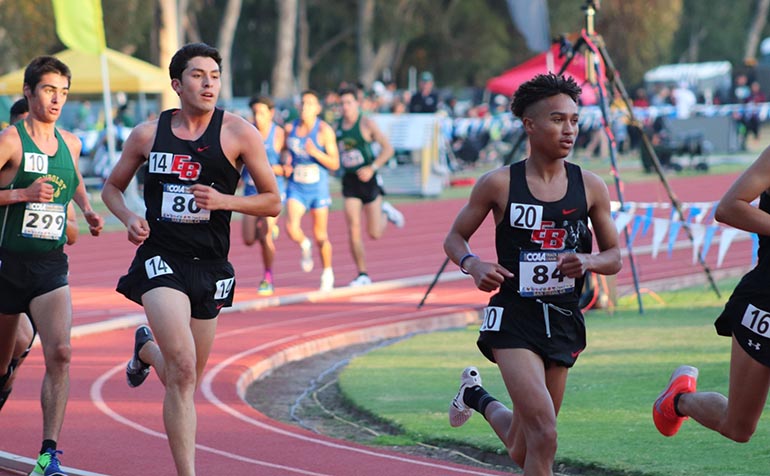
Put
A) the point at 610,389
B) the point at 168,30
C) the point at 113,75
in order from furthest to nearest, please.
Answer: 1. the point at 168,30
2. the point at 113,75
3. the point at 610,389

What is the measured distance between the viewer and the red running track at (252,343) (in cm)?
757

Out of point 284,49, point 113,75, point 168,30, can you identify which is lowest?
point 113,75

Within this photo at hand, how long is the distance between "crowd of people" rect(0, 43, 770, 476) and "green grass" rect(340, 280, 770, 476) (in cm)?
86

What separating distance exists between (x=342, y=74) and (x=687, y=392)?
180 ft

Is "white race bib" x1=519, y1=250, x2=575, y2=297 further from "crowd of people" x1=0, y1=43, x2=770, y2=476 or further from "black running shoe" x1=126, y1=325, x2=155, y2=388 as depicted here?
"black running shoe" x1=126, y1=325, x2=155, y2=388

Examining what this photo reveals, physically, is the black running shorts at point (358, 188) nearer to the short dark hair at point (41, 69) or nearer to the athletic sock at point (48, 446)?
the short dark hair at point (41, 69)

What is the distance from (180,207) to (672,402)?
8.24 feet

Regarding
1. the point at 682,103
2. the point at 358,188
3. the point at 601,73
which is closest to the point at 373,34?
the point at 682,103

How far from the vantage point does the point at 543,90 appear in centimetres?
593

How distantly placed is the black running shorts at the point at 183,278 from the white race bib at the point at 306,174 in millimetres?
7914

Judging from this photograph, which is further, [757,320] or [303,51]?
[303,51]

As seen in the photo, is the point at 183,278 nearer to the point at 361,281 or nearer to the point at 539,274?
the point at 539,274

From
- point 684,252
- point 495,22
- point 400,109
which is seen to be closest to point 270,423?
point 684,252

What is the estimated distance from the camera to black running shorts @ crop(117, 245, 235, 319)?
6.38 meters
